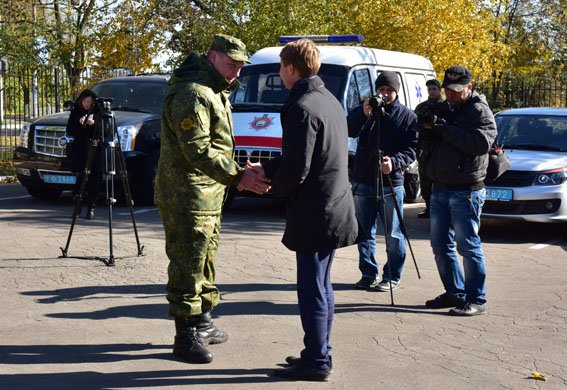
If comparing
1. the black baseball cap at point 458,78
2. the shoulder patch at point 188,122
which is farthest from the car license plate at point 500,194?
the shoulder patch at point 188,122

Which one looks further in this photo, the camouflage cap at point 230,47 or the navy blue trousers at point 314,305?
the camouflage cap at point 230,47

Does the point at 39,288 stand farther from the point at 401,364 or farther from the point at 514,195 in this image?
the point at 514,195

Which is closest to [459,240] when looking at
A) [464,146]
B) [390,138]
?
[464,146]

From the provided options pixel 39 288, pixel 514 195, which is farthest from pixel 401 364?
pixel 514 195

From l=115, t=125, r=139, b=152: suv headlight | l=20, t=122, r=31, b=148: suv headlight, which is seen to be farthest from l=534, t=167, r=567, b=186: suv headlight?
l=20, t=122, r=31, b=148: suv headlight

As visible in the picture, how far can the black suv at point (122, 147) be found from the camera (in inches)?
520

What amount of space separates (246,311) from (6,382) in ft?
7.45

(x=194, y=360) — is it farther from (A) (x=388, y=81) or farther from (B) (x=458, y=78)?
(A) (x=388, y=81)

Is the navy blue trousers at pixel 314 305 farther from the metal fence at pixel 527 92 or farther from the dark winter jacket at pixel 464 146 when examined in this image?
the metal fence at pixel 527 92

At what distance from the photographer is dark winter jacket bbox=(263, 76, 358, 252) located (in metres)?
5.12

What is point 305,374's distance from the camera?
538 cm

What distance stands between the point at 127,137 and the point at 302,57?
8222mm

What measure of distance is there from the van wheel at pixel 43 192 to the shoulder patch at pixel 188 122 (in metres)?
9.18

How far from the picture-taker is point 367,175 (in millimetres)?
8055
